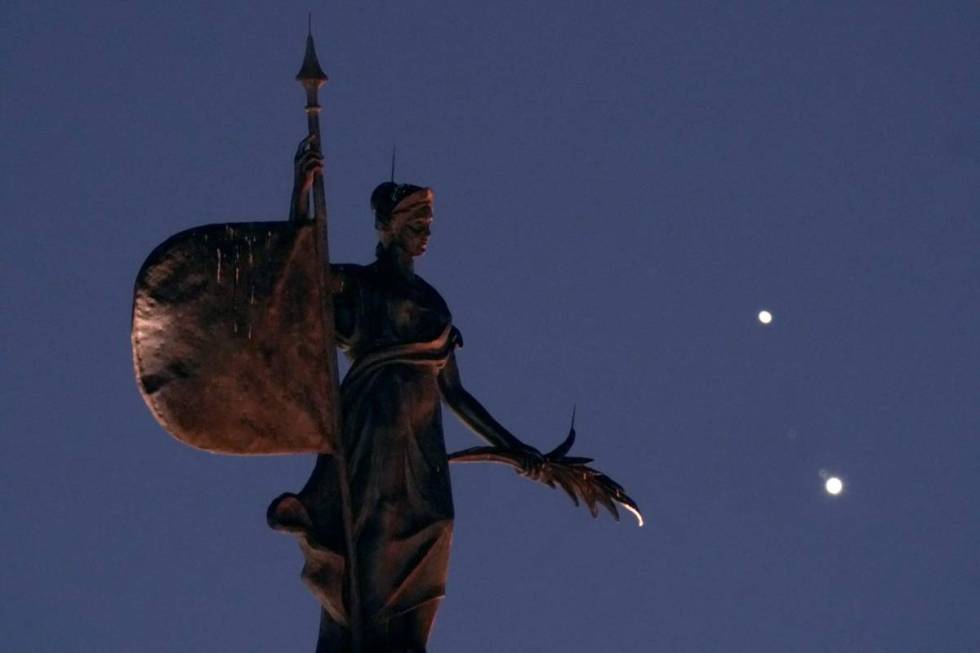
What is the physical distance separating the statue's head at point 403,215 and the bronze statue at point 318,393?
1.62 feet

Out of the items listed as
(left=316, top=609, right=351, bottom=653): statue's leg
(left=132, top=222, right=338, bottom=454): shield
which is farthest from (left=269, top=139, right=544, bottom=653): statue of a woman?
(left=132, top=222, right=338, bottom=454): shield

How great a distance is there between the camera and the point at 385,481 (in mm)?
17656

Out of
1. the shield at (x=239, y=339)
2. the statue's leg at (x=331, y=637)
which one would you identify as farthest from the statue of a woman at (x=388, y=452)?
the shield at (x=239, y=339)

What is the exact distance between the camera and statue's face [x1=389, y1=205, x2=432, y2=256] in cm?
1848

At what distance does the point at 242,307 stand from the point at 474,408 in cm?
181

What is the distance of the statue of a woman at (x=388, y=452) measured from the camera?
686 inches

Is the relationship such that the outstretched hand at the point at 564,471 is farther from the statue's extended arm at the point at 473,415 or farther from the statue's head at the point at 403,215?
the statue's head at the point at 403,215

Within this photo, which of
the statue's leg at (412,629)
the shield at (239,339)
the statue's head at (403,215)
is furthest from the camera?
the statue's head at (403,215)

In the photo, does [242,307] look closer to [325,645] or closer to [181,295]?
[181,295]

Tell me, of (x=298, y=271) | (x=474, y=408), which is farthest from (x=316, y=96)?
(x=474, y=408)

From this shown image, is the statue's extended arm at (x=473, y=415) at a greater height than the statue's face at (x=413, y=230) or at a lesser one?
lesser

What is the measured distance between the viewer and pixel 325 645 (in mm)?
17531

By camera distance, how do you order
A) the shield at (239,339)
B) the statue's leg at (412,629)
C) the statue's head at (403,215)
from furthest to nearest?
the statue's head at (403,215)
the statue's leg at (412,629)
the shield at (239,339)

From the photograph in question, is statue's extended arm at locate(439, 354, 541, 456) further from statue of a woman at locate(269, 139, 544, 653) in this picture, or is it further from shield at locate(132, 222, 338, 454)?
shield at locate(132, 222, 338, 454)
